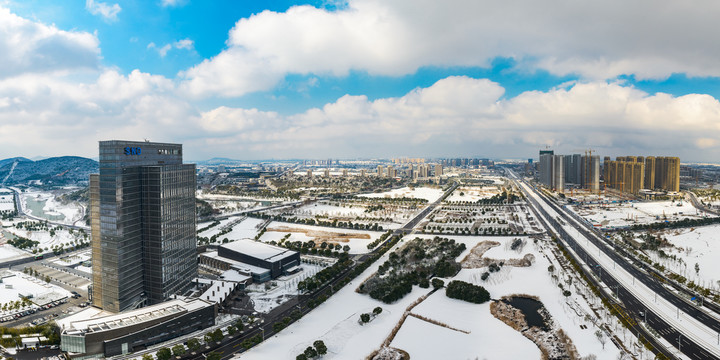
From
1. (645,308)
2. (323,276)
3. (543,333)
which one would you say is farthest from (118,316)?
(645,308)

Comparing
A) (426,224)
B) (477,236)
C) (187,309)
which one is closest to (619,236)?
(477,236)

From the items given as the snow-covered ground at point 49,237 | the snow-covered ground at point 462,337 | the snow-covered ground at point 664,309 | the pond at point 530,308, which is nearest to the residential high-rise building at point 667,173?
the snow-covered ground at point 664,309

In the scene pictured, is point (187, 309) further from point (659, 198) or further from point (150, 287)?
point (659, 198)

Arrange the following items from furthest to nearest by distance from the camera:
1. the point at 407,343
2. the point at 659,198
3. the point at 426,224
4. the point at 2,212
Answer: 1. the point at 659,198
2. the point at 2,212
3. the point at 426,224
4. the point at 407,343

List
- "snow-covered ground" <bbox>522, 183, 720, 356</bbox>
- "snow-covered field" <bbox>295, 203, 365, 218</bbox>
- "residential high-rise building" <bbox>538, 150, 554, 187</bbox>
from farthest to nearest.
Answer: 1. "residential high-rise building" <bbox>538, 150, 554, 187</bbox>
2. "snow-covered field" <bbox>295, 203, 365, 218</bbox>
3. "snow-covered ground" <bbox>522, 183, 720, 356</bbox>

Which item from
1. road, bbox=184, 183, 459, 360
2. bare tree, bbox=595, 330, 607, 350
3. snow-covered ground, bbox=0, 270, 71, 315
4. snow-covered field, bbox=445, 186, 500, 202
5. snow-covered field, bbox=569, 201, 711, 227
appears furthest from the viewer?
snow-covered field, bbox=445, 186, 500, 202

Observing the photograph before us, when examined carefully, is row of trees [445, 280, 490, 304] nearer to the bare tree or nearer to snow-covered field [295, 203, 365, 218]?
the bare tree

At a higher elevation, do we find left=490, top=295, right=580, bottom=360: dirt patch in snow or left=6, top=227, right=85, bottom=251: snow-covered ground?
left=6, top=227, right=85, bottom=251: snow-covered ground

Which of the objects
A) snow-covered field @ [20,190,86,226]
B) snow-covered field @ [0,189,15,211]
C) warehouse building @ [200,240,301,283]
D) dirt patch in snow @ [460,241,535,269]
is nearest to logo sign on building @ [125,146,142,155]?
warehouse building @ [200,240,301,283]
